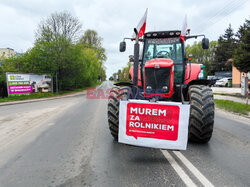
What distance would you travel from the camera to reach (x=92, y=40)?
4972cm

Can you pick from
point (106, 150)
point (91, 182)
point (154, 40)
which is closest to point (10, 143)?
point (106, 150)

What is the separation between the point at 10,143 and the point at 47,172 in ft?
7.11

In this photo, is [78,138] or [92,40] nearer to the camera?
[78,138]

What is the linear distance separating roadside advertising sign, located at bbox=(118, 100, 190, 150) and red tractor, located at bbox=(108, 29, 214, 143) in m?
0.29

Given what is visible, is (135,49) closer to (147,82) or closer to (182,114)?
(147,82)

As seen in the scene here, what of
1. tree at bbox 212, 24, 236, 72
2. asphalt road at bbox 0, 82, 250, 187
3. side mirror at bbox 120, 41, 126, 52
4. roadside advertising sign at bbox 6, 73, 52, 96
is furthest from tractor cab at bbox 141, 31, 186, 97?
tree at bbox 212, 24, 236, 72

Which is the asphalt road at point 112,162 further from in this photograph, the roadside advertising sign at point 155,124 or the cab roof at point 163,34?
the cab roof at point 163,34

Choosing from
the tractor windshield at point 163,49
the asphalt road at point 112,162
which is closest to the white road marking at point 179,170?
the asphalt road at point 112,162

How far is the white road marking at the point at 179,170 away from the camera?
8.11 ft

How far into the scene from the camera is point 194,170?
9.16ft

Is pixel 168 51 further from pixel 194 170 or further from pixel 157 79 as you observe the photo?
pixel 194 170

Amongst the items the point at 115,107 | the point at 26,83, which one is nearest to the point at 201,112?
the point at 115,107

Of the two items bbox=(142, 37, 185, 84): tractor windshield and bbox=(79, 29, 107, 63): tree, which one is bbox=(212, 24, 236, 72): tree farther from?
bbox=(142, 37, 185, 84): tractor windshield

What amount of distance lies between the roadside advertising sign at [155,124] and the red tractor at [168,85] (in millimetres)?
291
